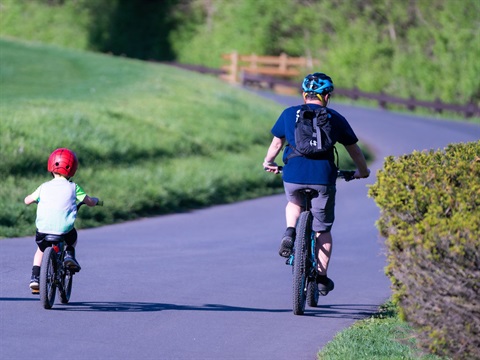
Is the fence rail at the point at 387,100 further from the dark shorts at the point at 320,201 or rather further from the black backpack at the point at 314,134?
the black backpack at the point at 314,134

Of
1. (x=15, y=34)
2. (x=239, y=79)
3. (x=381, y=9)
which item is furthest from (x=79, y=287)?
(x=15, y=34)

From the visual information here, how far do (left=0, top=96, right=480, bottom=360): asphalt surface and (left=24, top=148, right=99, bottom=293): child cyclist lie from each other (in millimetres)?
416

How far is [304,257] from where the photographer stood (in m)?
8.97

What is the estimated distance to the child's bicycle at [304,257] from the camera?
352 inches

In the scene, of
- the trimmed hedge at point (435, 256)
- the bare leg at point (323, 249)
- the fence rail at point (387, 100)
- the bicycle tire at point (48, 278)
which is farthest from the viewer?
the fence rail at point (387, 100)

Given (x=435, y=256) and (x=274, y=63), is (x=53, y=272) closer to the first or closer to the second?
(x=435, y=256)

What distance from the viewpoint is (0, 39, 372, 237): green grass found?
17047 millimetres

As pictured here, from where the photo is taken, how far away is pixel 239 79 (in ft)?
169

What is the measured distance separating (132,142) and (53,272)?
40.2 ft

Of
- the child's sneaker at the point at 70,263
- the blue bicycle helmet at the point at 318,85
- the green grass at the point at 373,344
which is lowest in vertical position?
the green grass at the point at 373,344

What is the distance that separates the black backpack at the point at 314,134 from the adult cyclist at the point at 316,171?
0.06 metres

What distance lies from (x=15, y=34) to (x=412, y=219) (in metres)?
58.0

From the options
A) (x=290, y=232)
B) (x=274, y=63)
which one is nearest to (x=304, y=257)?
(x=290, y=232)

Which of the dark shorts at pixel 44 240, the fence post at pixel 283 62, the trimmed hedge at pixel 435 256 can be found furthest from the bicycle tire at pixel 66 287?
the fence post at pixel 283 62
